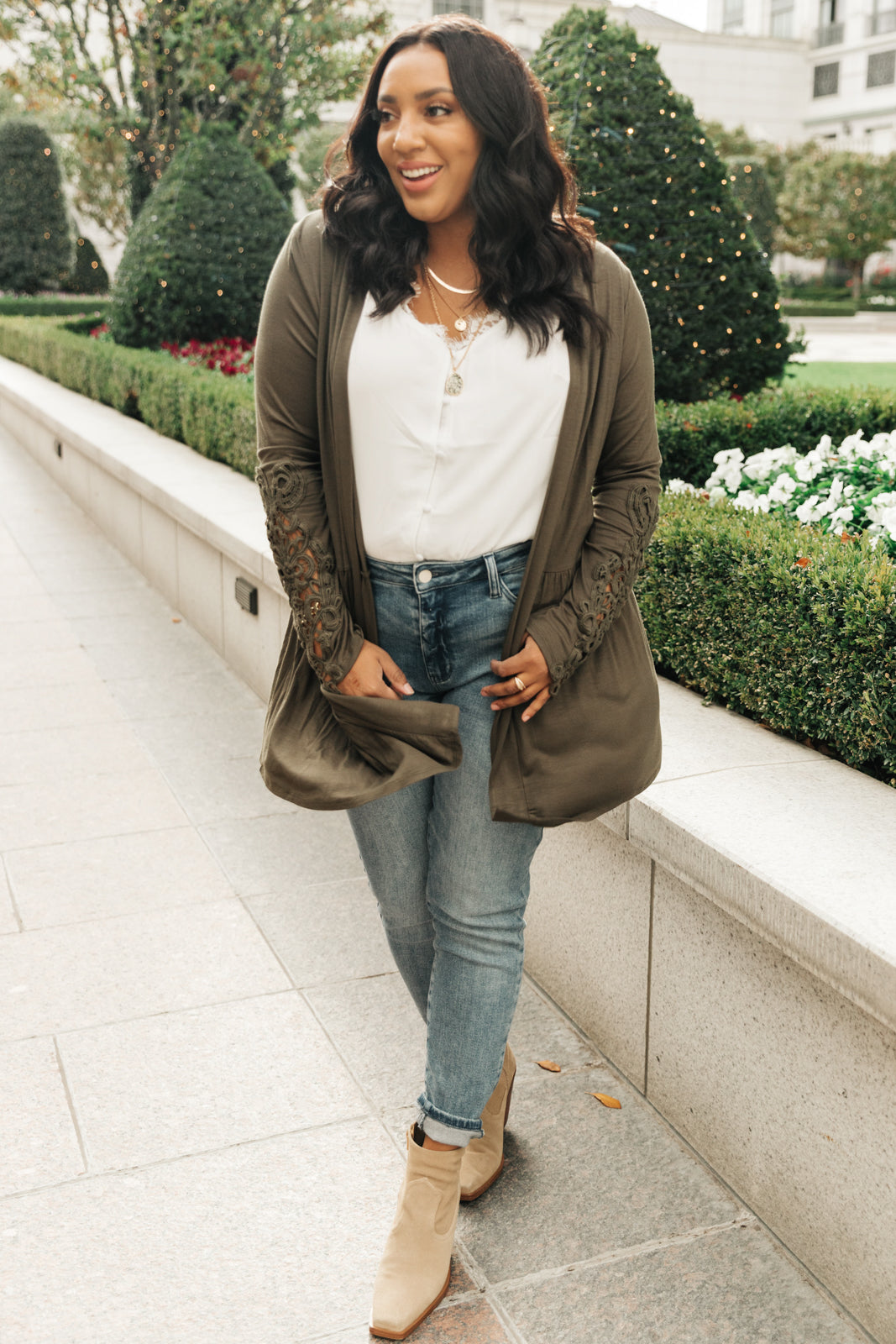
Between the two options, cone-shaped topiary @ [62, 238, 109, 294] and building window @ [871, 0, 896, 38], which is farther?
building window @ [871, 0, 896, 38]

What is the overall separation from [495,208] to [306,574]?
0.62 metres

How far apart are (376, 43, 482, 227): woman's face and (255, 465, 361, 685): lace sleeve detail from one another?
0.46 meters

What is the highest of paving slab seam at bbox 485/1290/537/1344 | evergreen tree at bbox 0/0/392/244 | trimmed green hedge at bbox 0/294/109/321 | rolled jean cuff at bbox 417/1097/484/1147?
evergreen tree at bbox 0/0/392/244

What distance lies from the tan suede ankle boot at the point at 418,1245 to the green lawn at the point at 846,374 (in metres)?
9.84

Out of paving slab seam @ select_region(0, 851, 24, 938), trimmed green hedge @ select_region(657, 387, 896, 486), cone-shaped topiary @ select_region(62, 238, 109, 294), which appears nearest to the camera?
paving slab seam @ select_region(0, 851, 24, 938)

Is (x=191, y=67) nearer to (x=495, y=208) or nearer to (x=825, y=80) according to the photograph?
(x=495, y=208)

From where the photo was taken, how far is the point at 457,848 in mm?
2088

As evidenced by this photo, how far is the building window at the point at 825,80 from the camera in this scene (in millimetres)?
62188

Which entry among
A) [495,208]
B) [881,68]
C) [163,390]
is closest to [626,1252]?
[495,208]

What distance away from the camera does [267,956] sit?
10.8 feet

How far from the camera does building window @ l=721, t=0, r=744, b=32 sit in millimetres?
70875

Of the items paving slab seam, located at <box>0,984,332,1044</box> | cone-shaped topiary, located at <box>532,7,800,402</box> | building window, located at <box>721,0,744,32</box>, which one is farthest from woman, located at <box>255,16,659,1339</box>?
building window, located at <box>721,0,744,32</box>

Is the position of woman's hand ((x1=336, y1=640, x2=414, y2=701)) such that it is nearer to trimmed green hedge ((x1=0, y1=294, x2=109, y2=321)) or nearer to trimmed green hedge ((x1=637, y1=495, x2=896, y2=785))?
trimmed green hedge ((x1=637, y1=495, x2=896, y2=785))

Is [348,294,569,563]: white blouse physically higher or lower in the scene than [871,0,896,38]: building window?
lower
